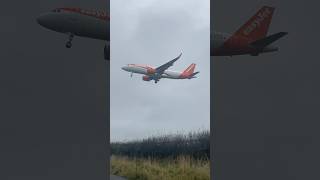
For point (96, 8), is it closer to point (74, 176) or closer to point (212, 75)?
point (212, 75)

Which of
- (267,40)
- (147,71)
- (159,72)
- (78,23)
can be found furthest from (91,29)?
(267,40)

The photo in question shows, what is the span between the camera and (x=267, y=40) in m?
6.47

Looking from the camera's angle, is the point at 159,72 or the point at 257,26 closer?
the point at 159,72

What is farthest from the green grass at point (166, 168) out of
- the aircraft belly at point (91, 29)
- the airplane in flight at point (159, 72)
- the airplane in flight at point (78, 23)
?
the aircraft belly at point (91, 29)

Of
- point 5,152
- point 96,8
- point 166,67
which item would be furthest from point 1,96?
point 166,67

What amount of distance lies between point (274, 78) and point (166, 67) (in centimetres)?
159

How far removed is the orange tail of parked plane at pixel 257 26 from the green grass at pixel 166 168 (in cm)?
197

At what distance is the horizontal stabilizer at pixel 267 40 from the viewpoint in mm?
A: 6379

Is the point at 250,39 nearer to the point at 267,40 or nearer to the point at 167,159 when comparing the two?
the point at 267,40

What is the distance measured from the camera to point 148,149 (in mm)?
5902

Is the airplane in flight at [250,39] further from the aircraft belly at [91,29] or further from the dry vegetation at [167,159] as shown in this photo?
the aircraft belly at [91,29]

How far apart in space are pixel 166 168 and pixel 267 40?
2352mm

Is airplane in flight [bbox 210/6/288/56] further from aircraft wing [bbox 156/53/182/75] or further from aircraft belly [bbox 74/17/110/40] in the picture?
aircraft belly [bbox 74/17/110/40]

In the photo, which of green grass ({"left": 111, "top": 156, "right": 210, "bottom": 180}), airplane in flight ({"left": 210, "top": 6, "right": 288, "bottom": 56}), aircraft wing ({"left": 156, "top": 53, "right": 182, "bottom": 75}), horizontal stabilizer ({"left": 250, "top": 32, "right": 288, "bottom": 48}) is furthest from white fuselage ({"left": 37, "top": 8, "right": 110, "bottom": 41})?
horizontal stabilizer ({"left": 250, "top": 32, "right": 288, "bottom": 48})
